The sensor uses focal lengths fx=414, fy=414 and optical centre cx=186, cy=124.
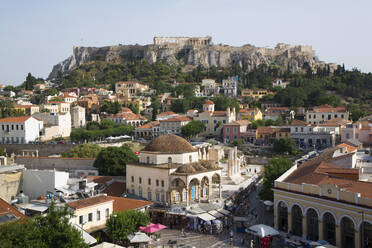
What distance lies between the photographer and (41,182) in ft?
116

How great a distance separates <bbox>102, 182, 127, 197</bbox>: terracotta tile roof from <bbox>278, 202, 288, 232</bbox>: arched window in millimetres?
16029

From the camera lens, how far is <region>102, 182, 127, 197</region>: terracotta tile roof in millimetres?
38819

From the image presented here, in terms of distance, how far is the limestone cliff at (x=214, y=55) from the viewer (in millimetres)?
150500

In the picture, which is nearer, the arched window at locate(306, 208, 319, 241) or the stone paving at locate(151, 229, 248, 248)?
the arched window at locate(306, 208, 319, 241)

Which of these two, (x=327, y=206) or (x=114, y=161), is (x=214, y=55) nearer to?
(x=114, y=161)

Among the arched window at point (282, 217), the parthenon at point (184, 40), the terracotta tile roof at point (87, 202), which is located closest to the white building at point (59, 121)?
the terracotta tile roof at point (87, 202)

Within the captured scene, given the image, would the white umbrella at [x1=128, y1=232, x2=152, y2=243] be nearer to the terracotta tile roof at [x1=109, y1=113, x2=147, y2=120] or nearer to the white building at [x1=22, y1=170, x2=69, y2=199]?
the white building at [x1=22, y1=170, x2=69, y2=199]

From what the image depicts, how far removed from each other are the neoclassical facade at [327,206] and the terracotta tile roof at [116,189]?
53.0 feet

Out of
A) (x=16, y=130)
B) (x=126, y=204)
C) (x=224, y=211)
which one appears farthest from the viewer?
(x=16, y=130)

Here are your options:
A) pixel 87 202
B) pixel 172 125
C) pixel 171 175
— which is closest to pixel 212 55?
pixel 172 125

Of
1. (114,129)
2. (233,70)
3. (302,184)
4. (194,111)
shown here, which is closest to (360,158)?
(302,184)

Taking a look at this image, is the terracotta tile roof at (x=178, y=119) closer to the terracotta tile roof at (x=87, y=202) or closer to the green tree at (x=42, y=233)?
the terracotta tile roof at (x=87, y=202)

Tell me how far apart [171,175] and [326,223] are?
1393 cm

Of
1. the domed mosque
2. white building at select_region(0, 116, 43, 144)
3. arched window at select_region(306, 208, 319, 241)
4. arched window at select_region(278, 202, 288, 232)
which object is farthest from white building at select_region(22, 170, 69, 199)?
white building at select_region(0, 116, 43, 144)
